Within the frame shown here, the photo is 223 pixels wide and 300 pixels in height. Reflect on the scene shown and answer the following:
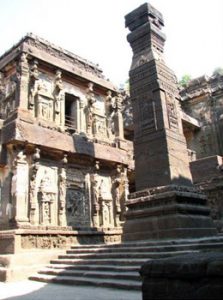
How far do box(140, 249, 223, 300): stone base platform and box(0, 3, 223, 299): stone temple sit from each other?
2118mm

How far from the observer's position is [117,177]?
12.5 meters

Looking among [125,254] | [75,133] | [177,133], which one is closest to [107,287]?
[125,254]

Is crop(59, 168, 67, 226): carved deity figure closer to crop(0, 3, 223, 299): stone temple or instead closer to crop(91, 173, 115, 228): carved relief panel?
crop(0, 3, 223, 299): stone temple

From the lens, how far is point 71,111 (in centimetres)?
Answer: 1289

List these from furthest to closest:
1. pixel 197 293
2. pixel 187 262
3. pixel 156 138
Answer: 1. pixel 156 138
2. pixel 187 262
3. pixel 197 293

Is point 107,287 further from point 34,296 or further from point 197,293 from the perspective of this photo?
point 197,293

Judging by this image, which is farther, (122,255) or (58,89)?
(58,89)

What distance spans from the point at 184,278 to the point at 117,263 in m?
3.60

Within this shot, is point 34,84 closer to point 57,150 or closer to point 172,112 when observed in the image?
point 57,150

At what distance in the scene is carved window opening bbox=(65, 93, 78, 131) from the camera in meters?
12.5

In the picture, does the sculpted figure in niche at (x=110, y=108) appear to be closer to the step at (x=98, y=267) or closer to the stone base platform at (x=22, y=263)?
the stone base platform at (x=22, y=263)

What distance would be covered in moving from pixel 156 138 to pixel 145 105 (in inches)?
39.3

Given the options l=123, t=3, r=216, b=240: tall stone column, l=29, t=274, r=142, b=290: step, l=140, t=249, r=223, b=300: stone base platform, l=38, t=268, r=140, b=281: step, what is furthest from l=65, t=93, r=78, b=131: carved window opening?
l=140, t=249, r=223, b=300: stone base platform

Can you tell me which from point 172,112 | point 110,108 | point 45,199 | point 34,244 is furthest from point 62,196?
point 110,108
